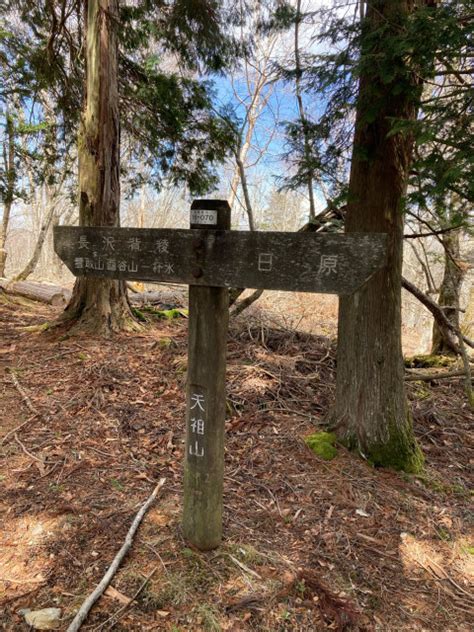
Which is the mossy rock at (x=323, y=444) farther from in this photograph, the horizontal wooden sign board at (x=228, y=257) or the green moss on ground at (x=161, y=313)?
the green moss on ground at (x=161, y=313)

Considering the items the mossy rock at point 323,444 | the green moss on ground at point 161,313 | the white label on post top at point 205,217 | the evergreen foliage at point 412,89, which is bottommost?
the mossy rock at point 323,444

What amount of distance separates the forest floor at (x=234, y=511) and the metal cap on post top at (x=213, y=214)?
210 centimetres

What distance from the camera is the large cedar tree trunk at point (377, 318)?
372 cm

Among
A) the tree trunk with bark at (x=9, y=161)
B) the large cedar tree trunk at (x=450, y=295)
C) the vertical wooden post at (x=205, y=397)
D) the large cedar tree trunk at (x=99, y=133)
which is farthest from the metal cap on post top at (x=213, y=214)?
the tree trunk with bark at (x=9, y=161)

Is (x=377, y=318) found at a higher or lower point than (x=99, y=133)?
lower

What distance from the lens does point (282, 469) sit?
370 centimetres

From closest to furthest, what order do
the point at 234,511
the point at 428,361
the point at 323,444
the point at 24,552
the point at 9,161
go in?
the point at 24,552, the point at 234,511, the point at 323,444, the point at 428,361, the point at 9,161

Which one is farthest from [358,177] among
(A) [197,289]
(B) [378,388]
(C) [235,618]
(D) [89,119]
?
(D) [89,119]

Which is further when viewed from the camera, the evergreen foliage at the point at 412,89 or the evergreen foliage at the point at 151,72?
the evergreen foliage at the point at 151,72

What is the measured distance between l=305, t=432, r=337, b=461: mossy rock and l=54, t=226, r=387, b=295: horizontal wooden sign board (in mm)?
2433

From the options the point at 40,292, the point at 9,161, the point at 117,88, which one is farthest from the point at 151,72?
the point at 40,292

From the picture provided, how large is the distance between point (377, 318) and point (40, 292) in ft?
31.4

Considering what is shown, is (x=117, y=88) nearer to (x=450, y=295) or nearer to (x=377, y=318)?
(x=377, y=318)

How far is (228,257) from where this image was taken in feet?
7.13
